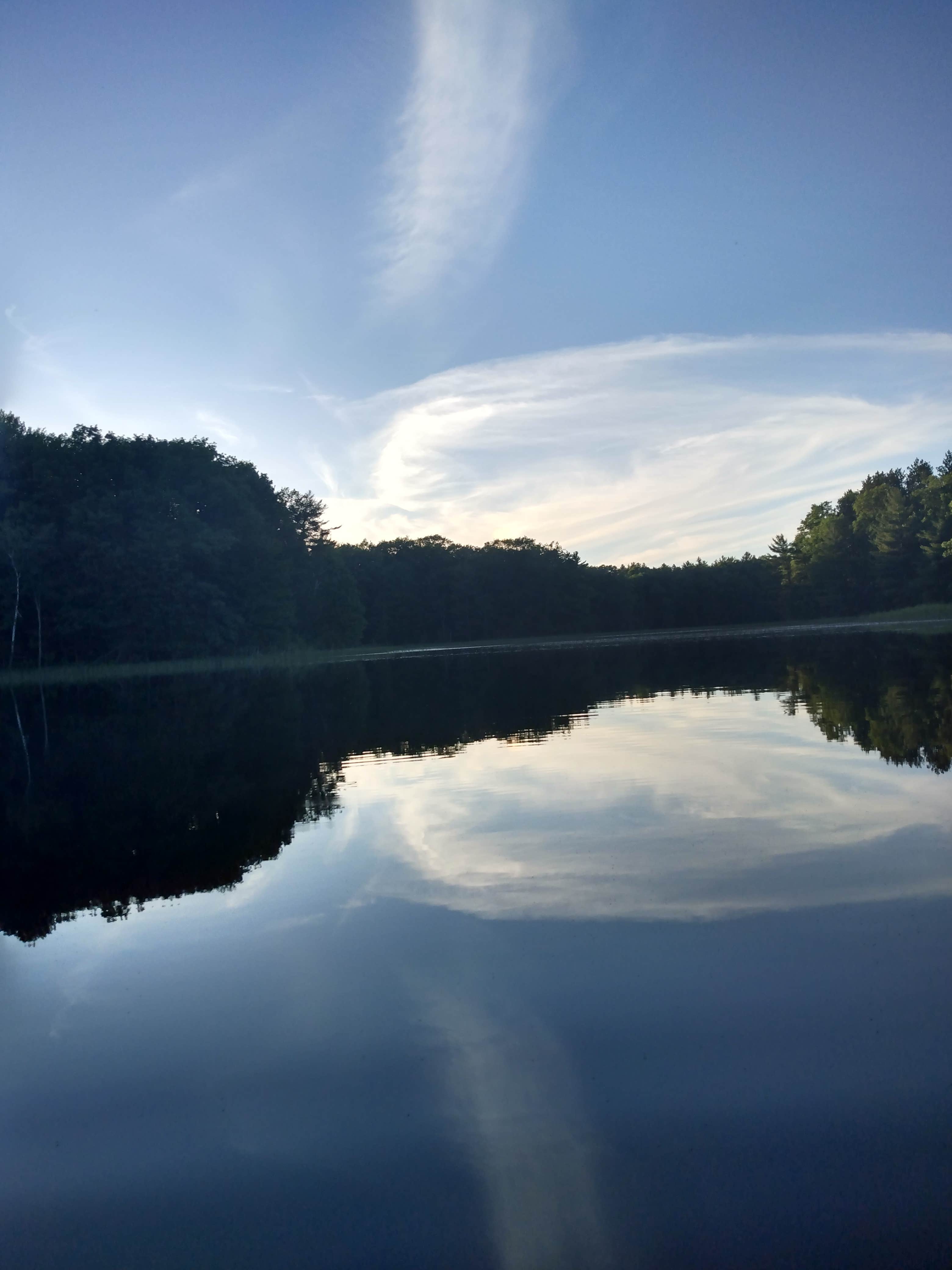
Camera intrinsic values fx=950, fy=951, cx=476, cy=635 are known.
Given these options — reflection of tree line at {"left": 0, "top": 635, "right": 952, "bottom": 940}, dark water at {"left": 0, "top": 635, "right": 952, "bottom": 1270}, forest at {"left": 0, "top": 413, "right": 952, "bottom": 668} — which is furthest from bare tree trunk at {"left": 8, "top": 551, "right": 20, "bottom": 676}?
dark water at {"left": 0, "top": 635, "right": 952, "bottom": 1270}

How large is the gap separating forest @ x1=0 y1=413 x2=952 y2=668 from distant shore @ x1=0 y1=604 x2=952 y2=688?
169 cm

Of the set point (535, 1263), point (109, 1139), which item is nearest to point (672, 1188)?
point (535, 1263)

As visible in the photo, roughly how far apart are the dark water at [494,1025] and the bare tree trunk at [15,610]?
4688 cm

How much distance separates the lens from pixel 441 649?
8625cm

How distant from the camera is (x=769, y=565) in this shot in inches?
5404

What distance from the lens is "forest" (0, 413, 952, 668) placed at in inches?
2347

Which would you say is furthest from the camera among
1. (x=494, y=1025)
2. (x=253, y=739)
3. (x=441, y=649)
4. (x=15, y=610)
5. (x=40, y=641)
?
(x=441, y=649)

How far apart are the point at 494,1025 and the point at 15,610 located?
58.8m

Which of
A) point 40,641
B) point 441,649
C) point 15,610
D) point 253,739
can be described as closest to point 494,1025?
point 253,739

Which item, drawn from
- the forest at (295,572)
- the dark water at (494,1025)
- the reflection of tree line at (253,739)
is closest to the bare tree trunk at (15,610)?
the forest at (295,572)

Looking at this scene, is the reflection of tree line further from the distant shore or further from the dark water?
the distant shore

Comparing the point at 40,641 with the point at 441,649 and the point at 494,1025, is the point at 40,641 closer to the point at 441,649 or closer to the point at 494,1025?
the point at 441,649

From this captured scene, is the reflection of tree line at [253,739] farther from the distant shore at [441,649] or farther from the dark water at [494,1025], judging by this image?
the distant shore at [441,649]

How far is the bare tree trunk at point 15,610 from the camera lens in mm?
53719
